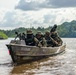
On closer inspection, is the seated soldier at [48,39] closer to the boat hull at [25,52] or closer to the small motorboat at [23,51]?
the boat hull at [25,52]

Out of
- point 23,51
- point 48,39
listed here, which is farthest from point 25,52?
point 48,39

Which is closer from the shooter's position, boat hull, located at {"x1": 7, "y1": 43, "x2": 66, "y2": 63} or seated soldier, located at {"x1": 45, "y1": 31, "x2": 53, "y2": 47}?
boat hull, located at {"x1": 7, "y1": 43, "x2": 66, "y2": 63}

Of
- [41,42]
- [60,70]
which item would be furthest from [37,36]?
[60,70]

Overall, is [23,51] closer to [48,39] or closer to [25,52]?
[25,52]

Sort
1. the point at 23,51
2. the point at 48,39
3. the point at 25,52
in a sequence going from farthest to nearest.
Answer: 1. the point at 48,39
2. the point at 25,52
3. the point at 23,51

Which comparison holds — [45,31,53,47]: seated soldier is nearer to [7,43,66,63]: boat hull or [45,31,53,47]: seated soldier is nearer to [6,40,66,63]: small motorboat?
[7,43,66,63]: boat hull

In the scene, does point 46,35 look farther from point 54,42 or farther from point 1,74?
point 1,74

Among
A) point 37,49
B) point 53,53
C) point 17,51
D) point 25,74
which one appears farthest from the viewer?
point 53,53

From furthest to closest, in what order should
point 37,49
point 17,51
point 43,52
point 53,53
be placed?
point 53,53
point 43,52
point 37,49
point 17,51

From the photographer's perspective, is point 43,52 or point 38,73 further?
point 43,52

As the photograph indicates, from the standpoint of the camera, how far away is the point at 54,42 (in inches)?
933

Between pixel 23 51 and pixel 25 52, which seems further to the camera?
pixel 25 52

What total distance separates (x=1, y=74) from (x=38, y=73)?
1953mm

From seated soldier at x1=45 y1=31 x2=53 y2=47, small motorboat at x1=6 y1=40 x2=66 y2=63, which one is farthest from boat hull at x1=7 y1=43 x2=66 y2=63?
seated soldier at x1=45 y1=31 x2=53 y2=47
